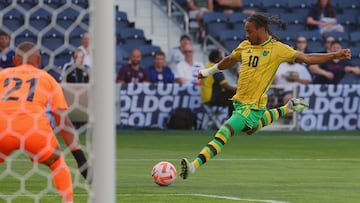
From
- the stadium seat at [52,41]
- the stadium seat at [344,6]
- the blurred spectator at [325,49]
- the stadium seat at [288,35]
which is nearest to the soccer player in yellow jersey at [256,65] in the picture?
the stadium seat at [52,41]

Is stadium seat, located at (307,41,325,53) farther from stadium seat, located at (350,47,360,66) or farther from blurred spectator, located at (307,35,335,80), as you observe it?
stadium seat, located at (350,47,360,66)

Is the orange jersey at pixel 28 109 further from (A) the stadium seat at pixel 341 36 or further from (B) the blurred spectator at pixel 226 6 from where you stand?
(A) the stadium seat at pixel 341 36

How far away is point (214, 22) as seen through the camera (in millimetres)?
25078

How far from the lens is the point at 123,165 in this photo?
13.7 meters

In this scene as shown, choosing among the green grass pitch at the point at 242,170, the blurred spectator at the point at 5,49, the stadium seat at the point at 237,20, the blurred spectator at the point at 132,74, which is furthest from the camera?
the stadium seat at the point at 237,20

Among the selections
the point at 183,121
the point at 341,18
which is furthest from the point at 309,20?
the point at 183,121

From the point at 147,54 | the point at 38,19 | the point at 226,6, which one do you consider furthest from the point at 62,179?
the point at 226,6

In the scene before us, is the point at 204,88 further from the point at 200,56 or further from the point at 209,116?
the point at 200,56

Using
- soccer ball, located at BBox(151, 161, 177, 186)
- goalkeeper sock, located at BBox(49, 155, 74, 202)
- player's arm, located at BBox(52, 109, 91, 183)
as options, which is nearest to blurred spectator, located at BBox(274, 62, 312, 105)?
soccer ball, located at BBox(151, 161, 177, 186)

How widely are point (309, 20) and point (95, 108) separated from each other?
20.4 m

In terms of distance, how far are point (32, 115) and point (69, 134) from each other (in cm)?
50

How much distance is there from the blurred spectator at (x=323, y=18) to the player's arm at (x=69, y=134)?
17655 mm

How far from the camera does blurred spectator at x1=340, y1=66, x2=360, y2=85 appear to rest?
943 inches

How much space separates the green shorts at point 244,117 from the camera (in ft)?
38.4
